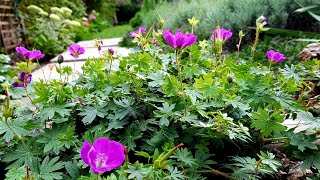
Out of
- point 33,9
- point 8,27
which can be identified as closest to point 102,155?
point 8,27

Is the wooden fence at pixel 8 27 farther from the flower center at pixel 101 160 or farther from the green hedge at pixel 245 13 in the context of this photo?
the flower center at pixel 101 160

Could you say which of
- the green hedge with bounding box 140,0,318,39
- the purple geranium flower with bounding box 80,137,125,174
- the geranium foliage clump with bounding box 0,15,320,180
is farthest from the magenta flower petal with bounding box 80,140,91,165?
the green hedge with bounding box 140,0,318,39

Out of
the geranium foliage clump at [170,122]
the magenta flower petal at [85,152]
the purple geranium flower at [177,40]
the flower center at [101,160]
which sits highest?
the purple geranium flower at [177,40]

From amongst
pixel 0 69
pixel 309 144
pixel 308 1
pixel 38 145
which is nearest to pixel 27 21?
pixel 0 69

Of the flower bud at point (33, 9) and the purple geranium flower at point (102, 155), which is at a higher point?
the purple geranium flower at point (102, 155)

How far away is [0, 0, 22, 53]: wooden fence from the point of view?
500 cm

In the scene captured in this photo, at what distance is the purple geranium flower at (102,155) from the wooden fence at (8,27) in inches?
183

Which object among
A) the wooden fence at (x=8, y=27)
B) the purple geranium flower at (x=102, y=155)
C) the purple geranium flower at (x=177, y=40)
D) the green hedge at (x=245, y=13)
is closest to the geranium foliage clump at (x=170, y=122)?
the purple geranium flower at (x=177, y=40)

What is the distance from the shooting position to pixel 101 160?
69 centimetres

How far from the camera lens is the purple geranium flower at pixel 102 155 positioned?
68 centimetres

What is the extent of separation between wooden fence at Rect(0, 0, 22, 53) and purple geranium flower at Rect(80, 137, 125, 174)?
4.64m

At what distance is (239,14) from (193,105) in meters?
2.71

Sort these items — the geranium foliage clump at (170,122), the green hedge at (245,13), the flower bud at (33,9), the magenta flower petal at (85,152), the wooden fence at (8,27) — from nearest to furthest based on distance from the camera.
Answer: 1. the magenta flower petal at (85,152)
2. the geranium foliage clump at (170,122)
3. the green hedge at (245,13)
4. the wooden fence at (8,27)
5. the flower bud at (33,9)

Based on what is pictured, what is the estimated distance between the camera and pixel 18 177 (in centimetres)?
89
